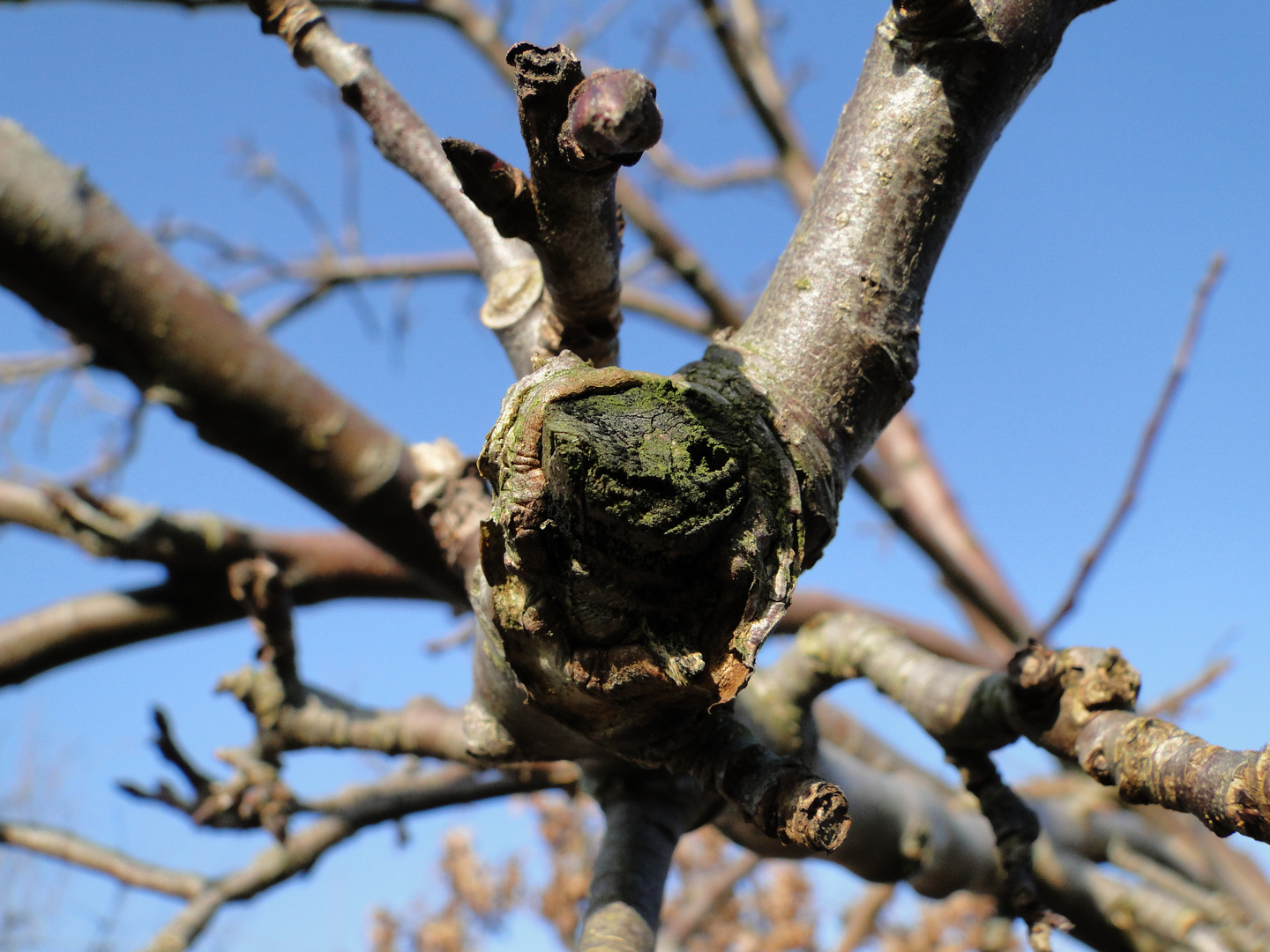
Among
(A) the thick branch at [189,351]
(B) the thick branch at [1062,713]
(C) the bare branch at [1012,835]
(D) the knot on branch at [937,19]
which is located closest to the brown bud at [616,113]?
(D) the knot on branch at [937,19]

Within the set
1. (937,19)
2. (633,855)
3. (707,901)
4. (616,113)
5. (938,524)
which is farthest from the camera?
(938,524)

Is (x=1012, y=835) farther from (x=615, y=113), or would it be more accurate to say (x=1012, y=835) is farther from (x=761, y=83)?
(x=761, y=83)

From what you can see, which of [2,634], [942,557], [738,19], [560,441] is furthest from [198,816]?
[738,19]

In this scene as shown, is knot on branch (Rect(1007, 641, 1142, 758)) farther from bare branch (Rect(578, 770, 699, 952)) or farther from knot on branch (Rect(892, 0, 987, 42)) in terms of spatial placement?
knot on branch (Rect(892, 0, 987, 42))

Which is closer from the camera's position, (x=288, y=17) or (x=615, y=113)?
(x=615, y=113)

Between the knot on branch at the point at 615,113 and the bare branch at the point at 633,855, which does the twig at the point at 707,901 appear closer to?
the bare branch at the point at 633,855

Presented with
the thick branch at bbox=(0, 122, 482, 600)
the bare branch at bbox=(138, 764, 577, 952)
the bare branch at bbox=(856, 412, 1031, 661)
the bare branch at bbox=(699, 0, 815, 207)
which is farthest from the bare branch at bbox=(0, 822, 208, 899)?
the bare branch at bbox=(699, 0, 815, 207)

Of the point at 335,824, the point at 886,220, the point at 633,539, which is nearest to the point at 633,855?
the point at 633,539
